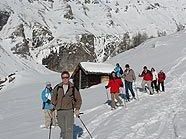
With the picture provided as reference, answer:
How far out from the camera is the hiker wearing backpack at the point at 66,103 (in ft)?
41.1

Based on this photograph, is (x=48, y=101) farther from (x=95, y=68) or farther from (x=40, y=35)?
(x=40, y=35)

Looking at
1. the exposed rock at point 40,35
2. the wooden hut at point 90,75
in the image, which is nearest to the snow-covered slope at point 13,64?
the exposed rock at point 40,35

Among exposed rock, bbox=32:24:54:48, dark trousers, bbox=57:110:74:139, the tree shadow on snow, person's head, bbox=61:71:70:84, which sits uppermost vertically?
exposed rock, bbox=32:24:54:48

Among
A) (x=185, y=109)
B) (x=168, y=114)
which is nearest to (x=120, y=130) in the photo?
(x=168, y=114)

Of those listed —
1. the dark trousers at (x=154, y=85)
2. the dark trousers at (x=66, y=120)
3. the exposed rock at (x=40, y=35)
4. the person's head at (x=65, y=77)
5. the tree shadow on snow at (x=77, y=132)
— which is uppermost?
the exposed rock at (x=40, y=35)

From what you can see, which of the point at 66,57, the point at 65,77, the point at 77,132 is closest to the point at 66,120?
the point at 65,77

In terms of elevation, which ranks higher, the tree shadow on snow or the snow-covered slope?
the snow-covered slope

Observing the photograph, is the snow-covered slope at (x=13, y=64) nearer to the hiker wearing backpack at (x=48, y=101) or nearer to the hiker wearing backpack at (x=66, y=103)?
the hiker wearing backpack at (x=48, y=101)

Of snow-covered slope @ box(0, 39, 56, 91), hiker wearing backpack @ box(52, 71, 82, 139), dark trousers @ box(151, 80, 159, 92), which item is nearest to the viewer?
hiker wearing backpack @ box(52, 71, 82, 139)

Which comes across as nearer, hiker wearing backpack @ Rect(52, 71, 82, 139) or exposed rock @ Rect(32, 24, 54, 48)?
hiker wearing backpack @ Rect(52, 71, 82, 139)

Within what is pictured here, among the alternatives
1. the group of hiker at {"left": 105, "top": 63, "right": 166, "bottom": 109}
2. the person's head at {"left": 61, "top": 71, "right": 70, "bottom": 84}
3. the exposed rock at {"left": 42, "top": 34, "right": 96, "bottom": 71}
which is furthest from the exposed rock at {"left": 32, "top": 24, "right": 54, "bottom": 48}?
the person's head at {"left": 61, "top": 71, "right": 70, "bottom": 84}

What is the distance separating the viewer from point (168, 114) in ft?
58.3

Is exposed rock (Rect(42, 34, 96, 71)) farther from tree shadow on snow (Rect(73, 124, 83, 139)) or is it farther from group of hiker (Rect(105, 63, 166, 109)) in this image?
tree shadow on snow (Rect(73, 124, 83, 139))

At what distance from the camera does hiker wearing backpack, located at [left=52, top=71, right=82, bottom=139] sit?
12.5 meters
